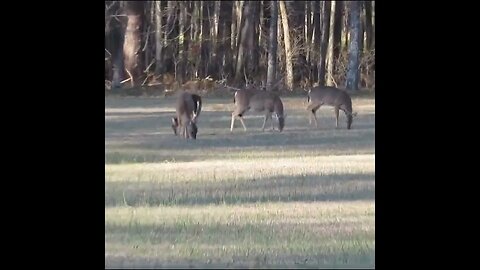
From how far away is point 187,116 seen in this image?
853 inches

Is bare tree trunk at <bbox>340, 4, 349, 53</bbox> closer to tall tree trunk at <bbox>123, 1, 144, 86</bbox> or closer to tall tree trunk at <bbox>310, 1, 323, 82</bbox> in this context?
tall tree trunk at <bbox>310, 1, 323, 82</bbox>

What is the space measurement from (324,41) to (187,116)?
26.1 m

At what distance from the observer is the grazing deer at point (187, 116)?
2147cm

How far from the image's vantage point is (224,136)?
22250 millimetres

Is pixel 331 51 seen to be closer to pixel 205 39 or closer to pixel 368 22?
pixel 368 22

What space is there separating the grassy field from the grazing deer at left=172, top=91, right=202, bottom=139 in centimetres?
26

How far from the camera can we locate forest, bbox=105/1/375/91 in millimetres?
43375

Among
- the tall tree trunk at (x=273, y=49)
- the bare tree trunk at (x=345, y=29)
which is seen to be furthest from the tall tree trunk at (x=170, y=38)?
the bare tree trunk at (x=345, y=29)

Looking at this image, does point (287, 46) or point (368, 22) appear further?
point (368, 22)

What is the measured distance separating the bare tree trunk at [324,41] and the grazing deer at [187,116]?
22.0 meters

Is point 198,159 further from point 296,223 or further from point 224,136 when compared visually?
point 296,223

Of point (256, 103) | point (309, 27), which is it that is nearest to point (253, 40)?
point (309, 27)
